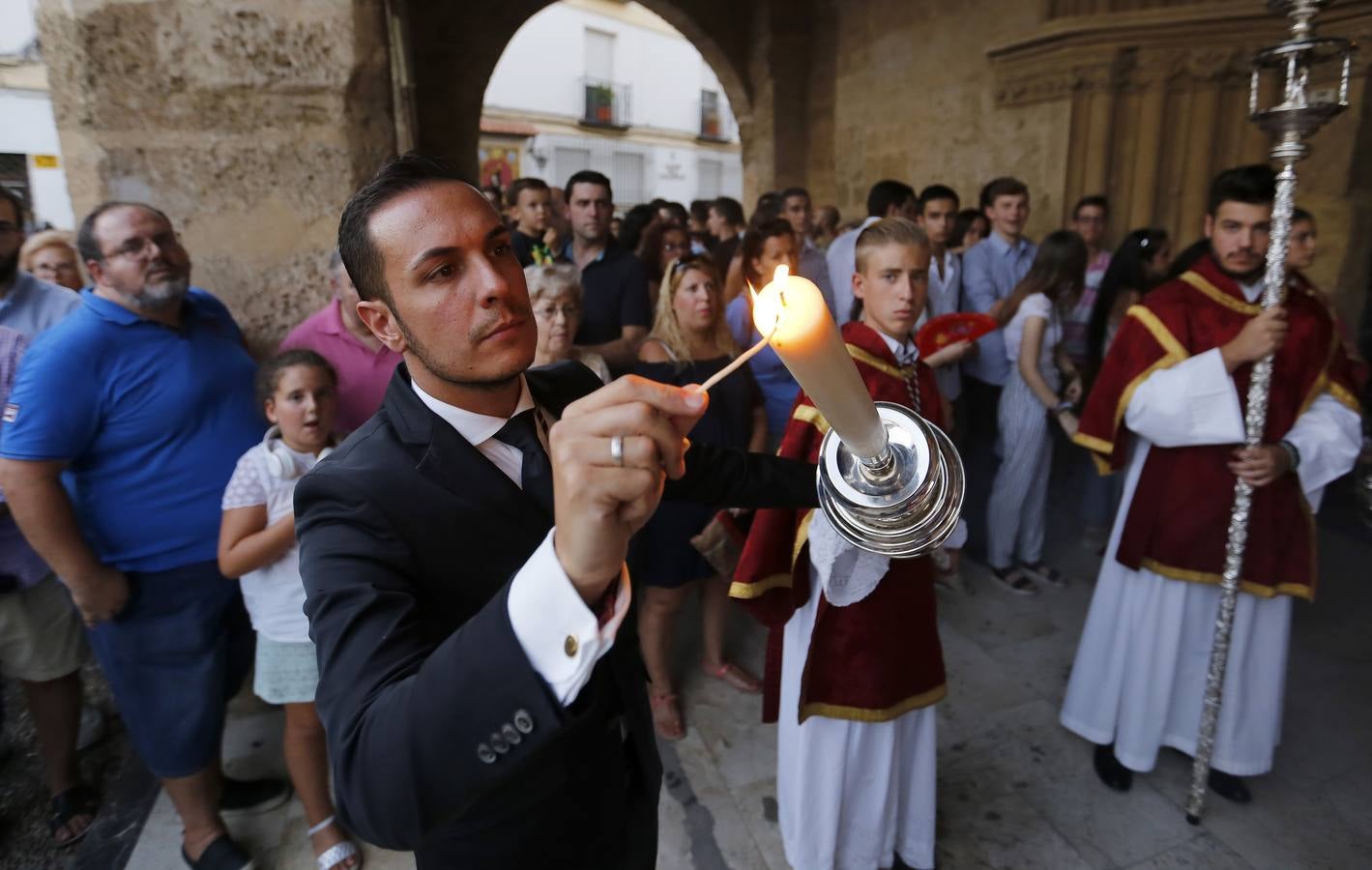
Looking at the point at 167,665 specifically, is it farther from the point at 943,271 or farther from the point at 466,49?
the point at 466,49

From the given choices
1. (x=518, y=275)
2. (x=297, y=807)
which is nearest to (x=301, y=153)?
(x=518, y=275)

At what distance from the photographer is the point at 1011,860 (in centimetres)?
252

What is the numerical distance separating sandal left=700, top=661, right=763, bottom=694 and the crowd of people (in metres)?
0.02

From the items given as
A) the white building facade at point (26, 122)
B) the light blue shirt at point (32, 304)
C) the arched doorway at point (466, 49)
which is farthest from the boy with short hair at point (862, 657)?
the arched doorway at point (466, 49)

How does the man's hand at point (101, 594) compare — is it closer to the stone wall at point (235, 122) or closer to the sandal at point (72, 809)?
the sandal at point (72, 809)

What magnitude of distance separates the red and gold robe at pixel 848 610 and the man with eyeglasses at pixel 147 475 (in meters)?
1.80

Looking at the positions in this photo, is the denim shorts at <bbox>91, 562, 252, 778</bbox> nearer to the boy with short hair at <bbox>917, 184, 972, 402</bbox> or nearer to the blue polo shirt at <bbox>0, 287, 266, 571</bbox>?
the blue polo shirt at <bbox>0, 287, 266, 571</bbox>

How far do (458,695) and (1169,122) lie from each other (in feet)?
23.6

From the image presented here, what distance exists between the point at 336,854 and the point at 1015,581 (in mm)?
3581

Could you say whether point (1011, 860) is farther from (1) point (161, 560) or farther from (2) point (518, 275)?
(1) point (161, 560)

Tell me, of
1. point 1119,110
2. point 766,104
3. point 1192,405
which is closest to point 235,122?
point 1192,405

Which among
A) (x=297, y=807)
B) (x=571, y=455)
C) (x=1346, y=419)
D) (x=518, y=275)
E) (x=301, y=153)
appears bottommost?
(x=297, y=807)

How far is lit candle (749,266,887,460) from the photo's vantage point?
752mm

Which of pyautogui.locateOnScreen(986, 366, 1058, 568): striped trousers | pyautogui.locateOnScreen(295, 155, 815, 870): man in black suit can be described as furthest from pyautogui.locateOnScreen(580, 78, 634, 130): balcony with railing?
pyautogui.locateOnScreen(295, 155, 815, 870): man in black suit
